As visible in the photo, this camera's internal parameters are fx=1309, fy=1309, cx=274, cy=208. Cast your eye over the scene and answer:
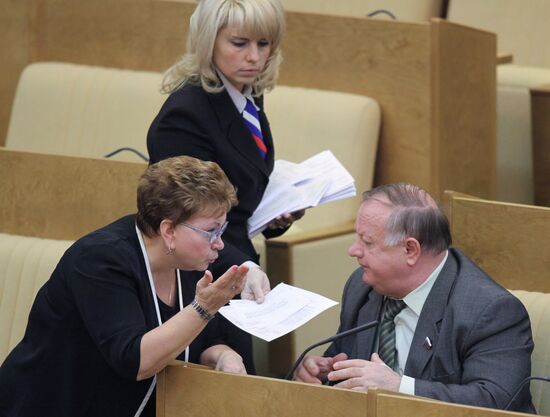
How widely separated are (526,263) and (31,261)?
1.30 m

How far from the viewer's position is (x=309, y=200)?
3229 millimetres

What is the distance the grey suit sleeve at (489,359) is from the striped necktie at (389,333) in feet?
0.46

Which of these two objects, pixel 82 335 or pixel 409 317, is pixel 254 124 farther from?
pixel 82 335

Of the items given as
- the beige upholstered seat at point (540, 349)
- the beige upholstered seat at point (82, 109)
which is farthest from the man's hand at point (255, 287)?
the beige upholstered seat at point (82, 109)

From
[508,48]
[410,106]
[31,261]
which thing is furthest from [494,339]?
[508,48]

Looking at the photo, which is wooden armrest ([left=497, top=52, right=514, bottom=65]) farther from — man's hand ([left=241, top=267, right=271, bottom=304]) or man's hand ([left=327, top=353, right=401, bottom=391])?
man's hand ([left=327, top=353, right=401, bottom=391])

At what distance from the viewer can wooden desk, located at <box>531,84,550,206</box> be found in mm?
4574

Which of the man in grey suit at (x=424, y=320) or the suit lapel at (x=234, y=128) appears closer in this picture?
the man in grey suit at (x=424, y=320)

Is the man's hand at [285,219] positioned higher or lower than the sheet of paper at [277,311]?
higher

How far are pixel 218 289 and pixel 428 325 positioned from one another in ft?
1.60

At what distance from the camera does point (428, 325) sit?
2701 millimetres

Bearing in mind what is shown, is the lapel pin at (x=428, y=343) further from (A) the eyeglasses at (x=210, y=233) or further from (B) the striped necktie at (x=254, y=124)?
(B) the striped necktie at (x=254, y=124)

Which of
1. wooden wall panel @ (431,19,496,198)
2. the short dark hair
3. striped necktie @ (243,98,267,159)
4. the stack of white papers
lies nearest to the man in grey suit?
the short dark hair

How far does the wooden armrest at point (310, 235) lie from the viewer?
3.76 metres
